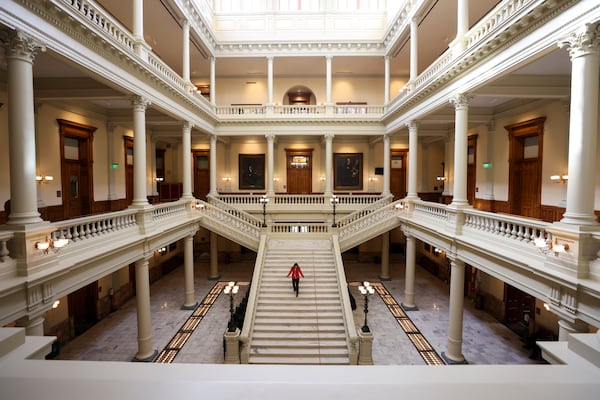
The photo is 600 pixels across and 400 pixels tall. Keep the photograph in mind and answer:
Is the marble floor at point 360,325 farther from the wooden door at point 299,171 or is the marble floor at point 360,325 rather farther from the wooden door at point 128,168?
the wooden door at point 299,171

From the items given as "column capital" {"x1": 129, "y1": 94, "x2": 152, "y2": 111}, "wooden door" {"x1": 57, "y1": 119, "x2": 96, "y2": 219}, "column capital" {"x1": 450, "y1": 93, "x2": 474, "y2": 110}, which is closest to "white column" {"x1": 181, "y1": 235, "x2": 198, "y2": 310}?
"wooden door" {"x1": 57, "y1": 119, "x2": 96, "y2": 219}

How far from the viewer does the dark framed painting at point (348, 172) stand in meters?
22.9

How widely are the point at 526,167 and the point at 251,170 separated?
54.0 feet

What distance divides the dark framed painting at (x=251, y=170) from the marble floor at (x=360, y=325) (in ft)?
26.6

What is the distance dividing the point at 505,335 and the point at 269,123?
15767 millimetres

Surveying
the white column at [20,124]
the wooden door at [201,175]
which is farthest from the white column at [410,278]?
the wooden door at [201,175]

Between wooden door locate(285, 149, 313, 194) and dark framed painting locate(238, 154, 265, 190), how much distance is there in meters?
1.99

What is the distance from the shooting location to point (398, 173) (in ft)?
76.1

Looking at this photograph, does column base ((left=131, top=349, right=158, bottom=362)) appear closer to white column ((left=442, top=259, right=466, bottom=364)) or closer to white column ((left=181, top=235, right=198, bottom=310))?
white column ((left=181, top=235, right=198, bottom=310))

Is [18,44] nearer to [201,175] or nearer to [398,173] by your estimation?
[201,175]

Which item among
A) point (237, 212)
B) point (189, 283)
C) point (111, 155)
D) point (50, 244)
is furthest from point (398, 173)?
point (50, 244)

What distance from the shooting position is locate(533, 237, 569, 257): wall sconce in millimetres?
6183

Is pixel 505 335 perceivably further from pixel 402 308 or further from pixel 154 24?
pixel 154 24

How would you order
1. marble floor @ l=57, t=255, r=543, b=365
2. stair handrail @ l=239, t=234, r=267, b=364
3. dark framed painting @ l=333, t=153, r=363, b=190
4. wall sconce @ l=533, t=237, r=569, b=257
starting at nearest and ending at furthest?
wall sconce @ l=533, t=237, r=569, b=257, stair handrail @ l=239, t=234, r=267, b=364, marble floor @ l=57, t=255, r=543, b=365, dark framed painting @ l=333, t=153, r=363, b=190
